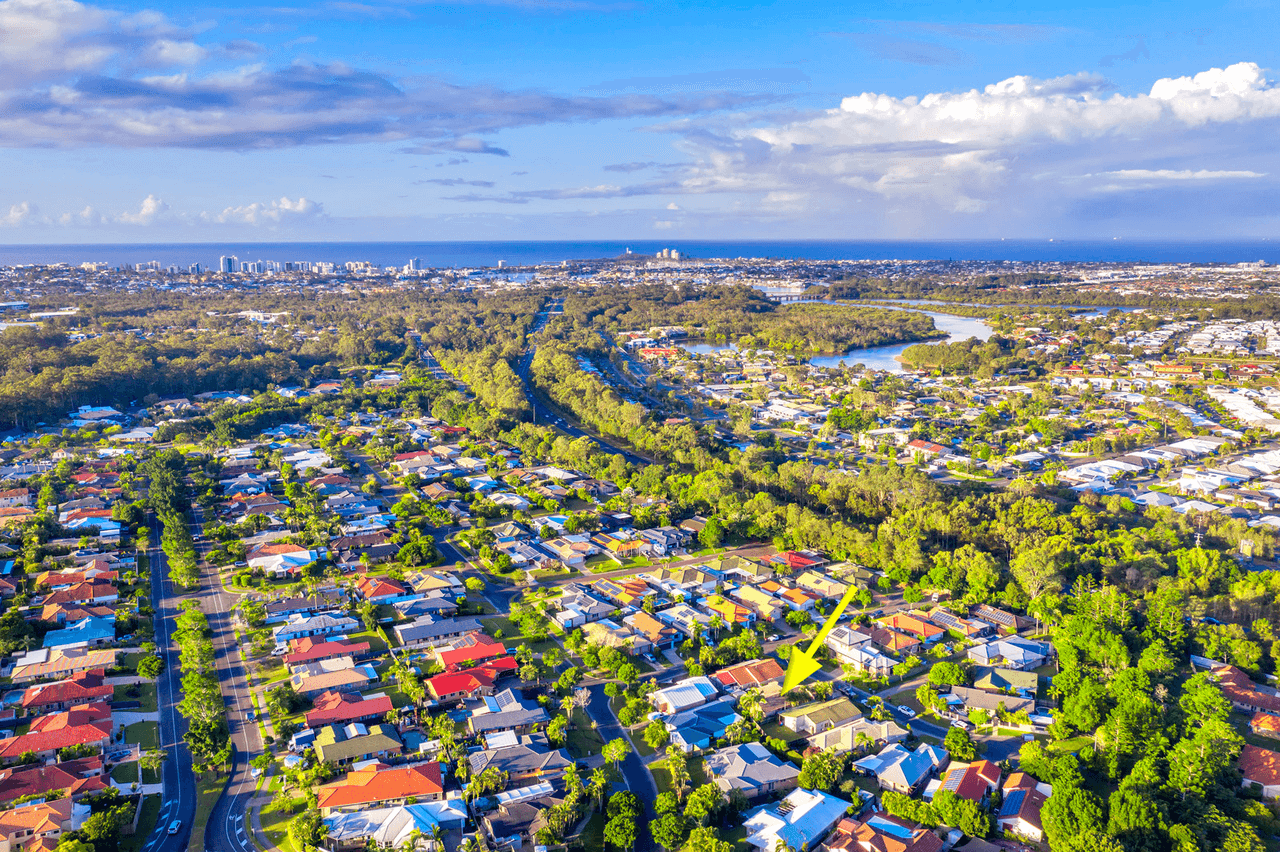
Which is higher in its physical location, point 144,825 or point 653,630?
point 653,630

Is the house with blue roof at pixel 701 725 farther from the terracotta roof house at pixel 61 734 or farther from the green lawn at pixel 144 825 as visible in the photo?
the terracotta roof house at pixel 61 734

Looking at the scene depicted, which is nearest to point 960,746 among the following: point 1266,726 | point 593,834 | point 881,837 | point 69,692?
point 881,837

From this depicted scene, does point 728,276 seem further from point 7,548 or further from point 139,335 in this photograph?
point 7,548

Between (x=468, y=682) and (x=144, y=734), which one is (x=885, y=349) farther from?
(x=144, y=734)

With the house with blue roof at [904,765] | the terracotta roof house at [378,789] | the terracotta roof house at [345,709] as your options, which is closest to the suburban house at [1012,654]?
the house with blue roof at [904,765]

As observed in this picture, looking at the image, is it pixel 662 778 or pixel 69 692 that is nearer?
pixel 662 778

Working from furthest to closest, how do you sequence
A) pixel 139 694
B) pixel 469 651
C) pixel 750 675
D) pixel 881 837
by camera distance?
pixel 469 651
pixel 750 675
pixel 139 694
pixel 881 837

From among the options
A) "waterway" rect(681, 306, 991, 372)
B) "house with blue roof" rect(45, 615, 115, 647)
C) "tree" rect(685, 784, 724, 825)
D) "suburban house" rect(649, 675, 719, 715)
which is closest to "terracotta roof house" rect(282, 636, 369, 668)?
"house with blue roof" rect(45, 615, 115, 647)
